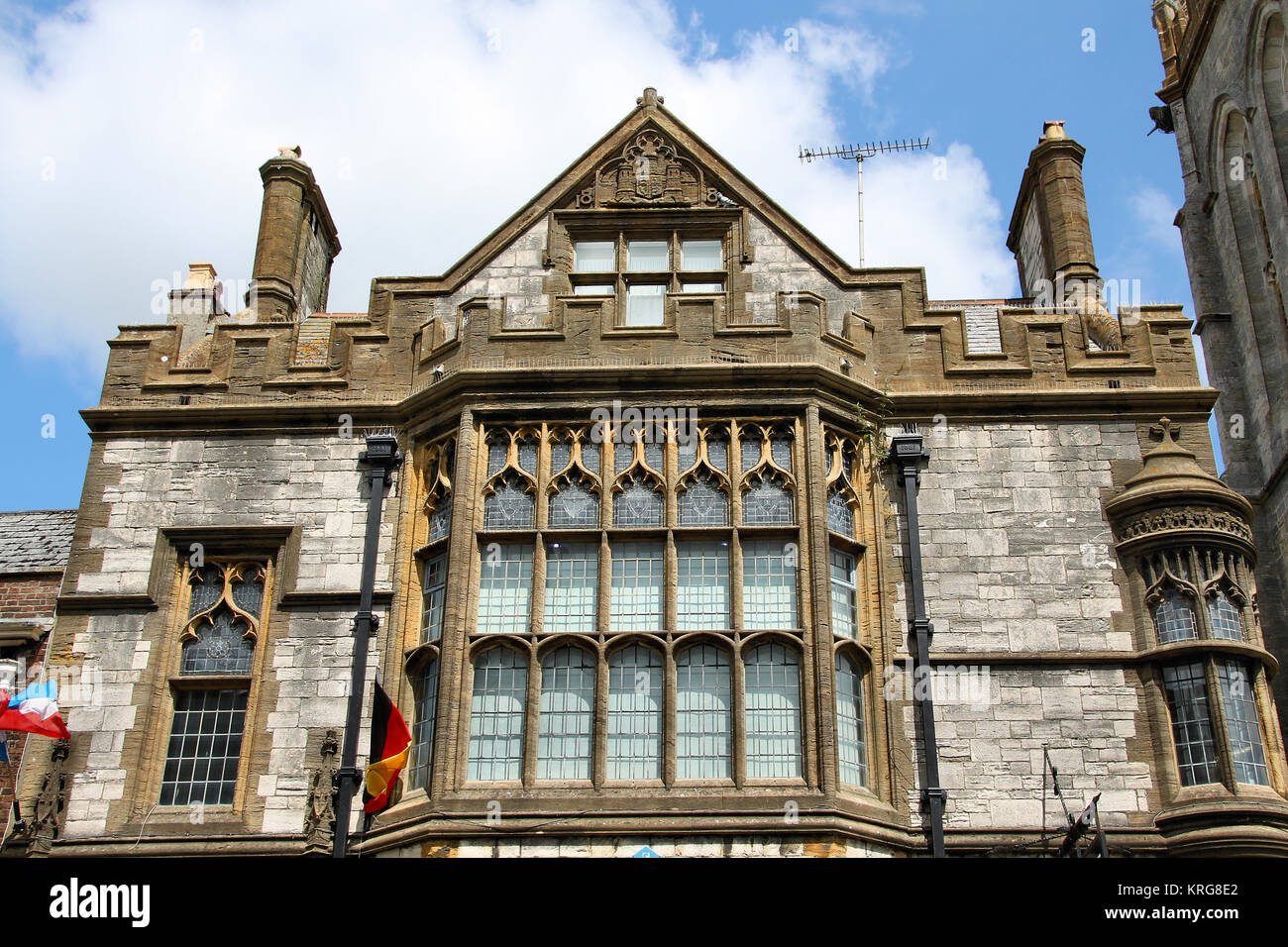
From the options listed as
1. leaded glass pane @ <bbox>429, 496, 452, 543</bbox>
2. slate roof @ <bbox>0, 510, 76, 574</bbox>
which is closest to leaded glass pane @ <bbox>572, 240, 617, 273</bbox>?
leaded glass pane @ <bbox>429, 496, 452, 543</bbox>

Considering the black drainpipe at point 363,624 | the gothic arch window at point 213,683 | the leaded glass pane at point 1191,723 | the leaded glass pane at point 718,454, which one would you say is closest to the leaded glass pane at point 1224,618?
the leaded glass pane at point 1191,723

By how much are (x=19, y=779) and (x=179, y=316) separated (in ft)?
24.7

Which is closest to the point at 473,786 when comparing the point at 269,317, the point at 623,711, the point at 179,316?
the point at 623,711

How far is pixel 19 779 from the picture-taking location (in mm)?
14281

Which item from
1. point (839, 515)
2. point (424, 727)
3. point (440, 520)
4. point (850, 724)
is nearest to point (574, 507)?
point (440, 520)

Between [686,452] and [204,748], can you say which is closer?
[204,748]

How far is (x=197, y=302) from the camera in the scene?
19.7 meters

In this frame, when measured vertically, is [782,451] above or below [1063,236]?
below

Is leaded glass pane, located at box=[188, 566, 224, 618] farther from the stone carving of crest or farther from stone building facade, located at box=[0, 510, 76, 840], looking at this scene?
the stone carving of crest

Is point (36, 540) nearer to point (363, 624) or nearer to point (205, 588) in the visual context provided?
point (205, 588)

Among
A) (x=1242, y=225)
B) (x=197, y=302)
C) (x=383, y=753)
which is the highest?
(x=1242, y=225)

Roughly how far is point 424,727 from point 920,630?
516 centimetres

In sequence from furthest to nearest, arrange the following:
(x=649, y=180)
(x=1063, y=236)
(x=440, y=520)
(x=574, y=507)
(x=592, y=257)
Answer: (x=1063, y=236)
(x=649, y=180)
(x=592, y=257)
(x=440, y=520)
(x=574, y=507)
